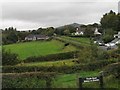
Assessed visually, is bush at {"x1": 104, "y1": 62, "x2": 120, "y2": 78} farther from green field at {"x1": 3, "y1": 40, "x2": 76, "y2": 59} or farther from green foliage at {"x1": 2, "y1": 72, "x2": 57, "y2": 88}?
green field at {"x1": 3, "y1": 40, "x2": 76, "y2": 59}

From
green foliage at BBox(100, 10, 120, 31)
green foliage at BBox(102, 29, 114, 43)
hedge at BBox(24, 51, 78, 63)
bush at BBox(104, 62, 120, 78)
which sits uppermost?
green foliage at BBox(100, 10, 120, 31)

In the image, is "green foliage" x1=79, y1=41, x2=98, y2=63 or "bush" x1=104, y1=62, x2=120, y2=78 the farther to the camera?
"green foliage" x1=79, y1=41, x2=98, y2=63

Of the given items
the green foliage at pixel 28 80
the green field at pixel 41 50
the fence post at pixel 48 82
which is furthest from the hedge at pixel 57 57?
the fence post at pixel 48 82

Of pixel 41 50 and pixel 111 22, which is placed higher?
pixel 111 22

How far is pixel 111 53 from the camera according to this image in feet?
115

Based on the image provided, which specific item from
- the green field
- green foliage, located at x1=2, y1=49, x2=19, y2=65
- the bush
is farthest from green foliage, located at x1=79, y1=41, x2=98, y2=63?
the green field

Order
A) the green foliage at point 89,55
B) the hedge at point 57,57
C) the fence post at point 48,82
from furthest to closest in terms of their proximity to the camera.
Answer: the hedge at point 57,57, the green foliage at point 89,55, the fence post at point 48,82

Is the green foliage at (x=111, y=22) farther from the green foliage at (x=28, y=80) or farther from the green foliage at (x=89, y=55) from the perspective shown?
the green foliage at (x=28, y=80)

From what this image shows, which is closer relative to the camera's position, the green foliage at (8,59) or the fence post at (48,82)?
the fence post at (48,82)

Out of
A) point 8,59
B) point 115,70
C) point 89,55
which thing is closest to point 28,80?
point 115,70

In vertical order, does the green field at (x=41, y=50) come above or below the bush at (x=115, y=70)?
below

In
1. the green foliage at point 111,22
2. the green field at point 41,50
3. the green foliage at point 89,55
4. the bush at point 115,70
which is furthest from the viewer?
the green foliage at point 111,22

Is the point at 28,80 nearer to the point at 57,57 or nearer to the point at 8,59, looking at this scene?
the point at 8,59

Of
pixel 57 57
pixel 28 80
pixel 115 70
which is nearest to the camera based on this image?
pixel 28 80
